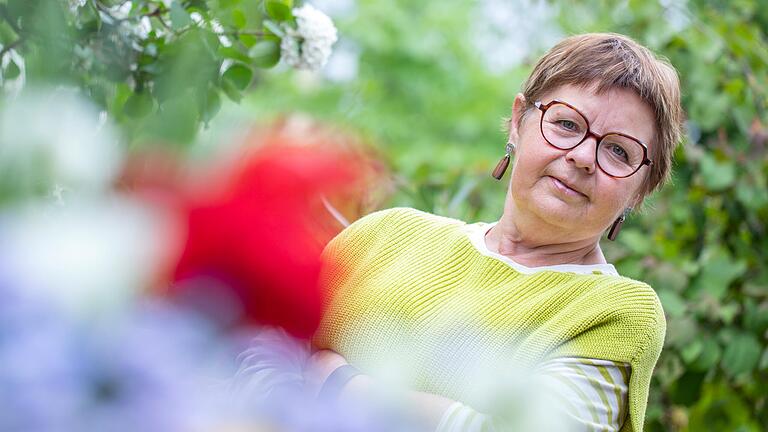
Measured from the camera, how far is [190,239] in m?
0.34

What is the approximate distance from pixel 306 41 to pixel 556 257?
573 mm

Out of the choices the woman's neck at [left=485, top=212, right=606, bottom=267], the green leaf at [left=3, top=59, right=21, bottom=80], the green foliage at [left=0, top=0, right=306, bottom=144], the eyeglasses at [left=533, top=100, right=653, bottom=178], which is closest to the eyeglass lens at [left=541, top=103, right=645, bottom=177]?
the eyeglasses at [left=533, top=100, right=653, bottom=178]

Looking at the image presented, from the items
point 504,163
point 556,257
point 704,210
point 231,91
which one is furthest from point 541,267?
point 704,210

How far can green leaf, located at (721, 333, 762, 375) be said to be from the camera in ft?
9.07

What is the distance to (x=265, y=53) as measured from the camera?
161cm

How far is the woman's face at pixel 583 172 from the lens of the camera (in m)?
1.27

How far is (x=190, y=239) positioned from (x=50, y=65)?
95mm

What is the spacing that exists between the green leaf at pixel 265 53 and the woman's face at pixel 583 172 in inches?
19.1

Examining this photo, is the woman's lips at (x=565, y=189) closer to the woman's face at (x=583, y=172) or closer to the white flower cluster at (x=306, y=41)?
the woman's face at (x=583, y=172)

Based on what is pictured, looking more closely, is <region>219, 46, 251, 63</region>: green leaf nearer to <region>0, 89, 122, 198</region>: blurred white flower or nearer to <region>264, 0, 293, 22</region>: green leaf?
<region>264, 0, 293, 22</region>: green leaf

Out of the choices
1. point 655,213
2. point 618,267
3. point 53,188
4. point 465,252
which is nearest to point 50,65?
point 53,188

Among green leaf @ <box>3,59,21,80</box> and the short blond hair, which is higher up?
green leaf @ <box>3,59,21,80</box>

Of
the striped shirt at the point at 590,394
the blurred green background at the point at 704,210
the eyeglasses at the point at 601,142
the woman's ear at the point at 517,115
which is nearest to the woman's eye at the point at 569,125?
the eyeglasses at the point at 601,142

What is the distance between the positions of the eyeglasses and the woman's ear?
0.50 ft
